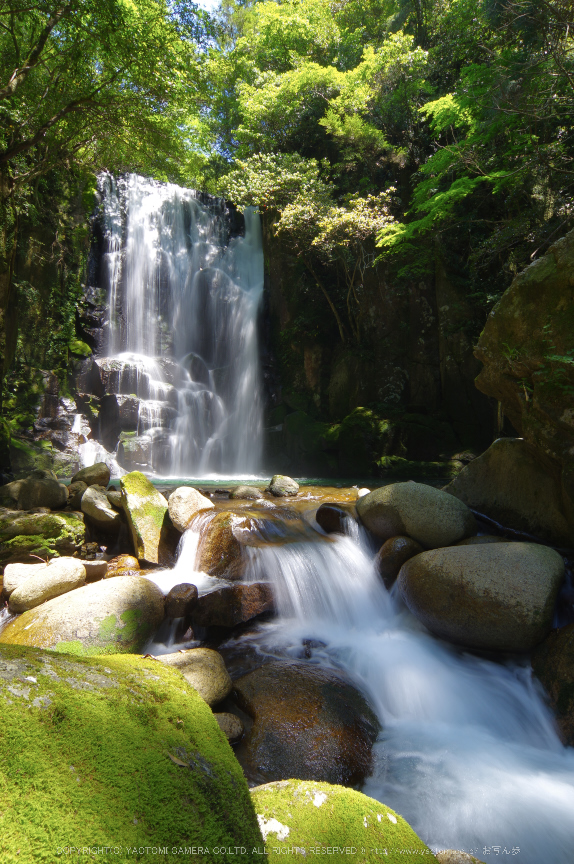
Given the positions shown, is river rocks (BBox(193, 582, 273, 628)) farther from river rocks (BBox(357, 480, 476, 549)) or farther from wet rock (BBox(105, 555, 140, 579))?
river rocks (BBox(357, 480, 476, 549))

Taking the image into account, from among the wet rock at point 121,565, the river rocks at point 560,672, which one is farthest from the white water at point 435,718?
the wet rock at point 121,565

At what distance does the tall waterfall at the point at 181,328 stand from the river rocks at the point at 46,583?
364 inches

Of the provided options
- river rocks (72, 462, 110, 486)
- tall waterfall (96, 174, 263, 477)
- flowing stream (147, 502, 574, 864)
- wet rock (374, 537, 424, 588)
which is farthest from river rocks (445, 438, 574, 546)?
tall waterfall (96, 174, 263, 477)

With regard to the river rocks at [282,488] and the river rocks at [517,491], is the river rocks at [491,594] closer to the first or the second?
the river rocks at [517,491]

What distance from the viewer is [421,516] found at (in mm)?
5332

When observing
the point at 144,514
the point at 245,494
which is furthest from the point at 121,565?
the point at 245,494

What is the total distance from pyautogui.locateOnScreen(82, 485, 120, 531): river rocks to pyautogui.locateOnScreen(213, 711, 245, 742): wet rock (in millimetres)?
4216

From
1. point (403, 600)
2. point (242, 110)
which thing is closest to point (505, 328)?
point (403, 600)

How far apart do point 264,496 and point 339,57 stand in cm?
2048

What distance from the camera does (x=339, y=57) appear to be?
18.5 metres

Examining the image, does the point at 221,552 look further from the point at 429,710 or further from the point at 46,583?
the point at 429,710

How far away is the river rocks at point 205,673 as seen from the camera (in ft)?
10.3

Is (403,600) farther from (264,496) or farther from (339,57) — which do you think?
(339,57)

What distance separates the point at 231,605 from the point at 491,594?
2572 millimetres
